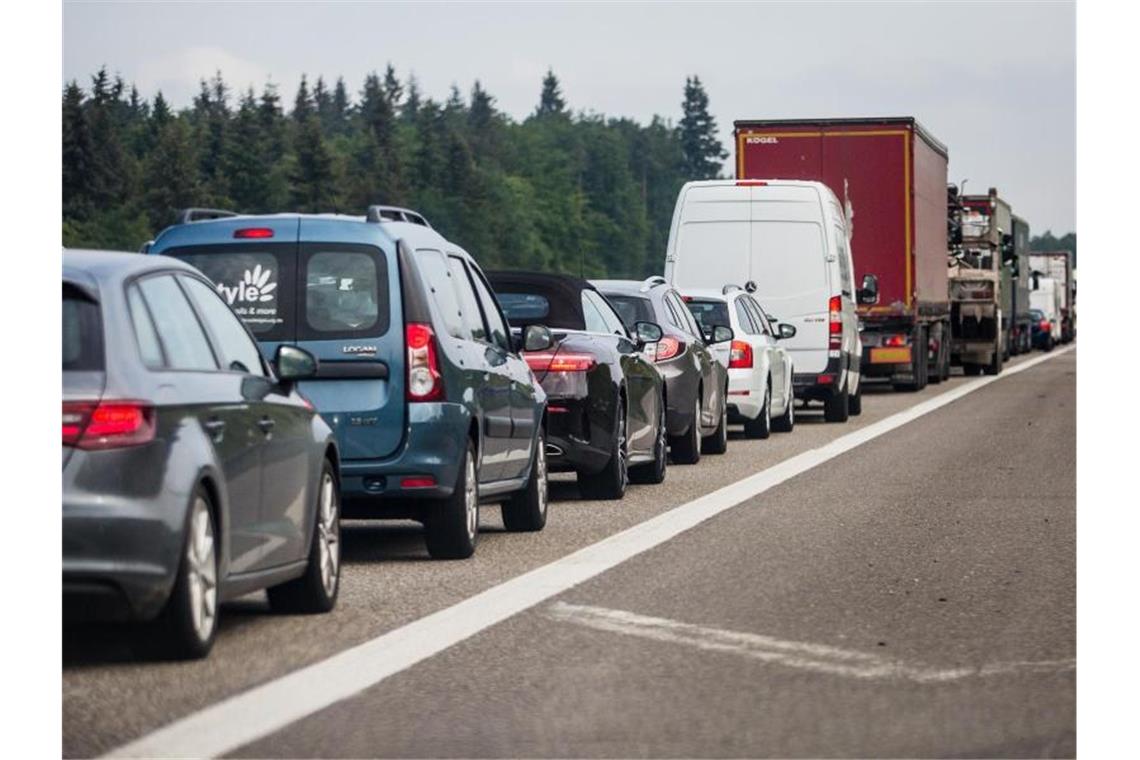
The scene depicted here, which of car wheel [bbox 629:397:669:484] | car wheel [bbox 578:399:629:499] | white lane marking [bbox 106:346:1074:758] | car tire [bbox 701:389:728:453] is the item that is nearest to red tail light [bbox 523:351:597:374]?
car wheel [bbox 578:399:629:499]

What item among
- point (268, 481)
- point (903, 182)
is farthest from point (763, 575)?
point (903, 182)

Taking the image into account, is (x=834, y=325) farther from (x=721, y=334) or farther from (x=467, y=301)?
(x=467, y=301)

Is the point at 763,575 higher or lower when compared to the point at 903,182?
lower

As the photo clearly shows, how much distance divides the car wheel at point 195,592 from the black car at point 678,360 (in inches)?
446

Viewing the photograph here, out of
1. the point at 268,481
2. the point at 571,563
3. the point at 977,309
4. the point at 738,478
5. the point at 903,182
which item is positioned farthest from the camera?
the point at 977,309

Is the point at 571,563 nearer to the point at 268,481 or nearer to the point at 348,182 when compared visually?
the point at 268,481

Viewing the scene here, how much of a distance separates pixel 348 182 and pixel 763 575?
177 meters

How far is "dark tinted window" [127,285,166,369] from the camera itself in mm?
8383

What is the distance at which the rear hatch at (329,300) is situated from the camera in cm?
1209

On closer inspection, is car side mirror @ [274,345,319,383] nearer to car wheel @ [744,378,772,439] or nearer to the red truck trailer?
car wheel @ [744,378,772,439]

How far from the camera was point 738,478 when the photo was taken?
19250 millimetres

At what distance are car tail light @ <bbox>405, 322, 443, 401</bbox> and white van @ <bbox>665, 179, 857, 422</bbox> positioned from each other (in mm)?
17238

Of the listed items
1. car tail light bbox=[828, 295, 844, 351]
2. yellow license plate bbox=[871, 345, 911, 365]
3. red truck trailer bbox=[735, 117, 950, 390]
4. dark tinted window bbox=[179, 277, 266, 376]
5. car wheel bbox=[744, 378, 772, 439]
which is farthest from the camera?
yellow license plate bbox=[871, 345, 911, 365]

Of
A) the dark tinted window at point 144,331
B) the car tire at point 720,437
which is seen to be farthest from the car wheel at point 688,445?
the dark tinted window at point 144,331
